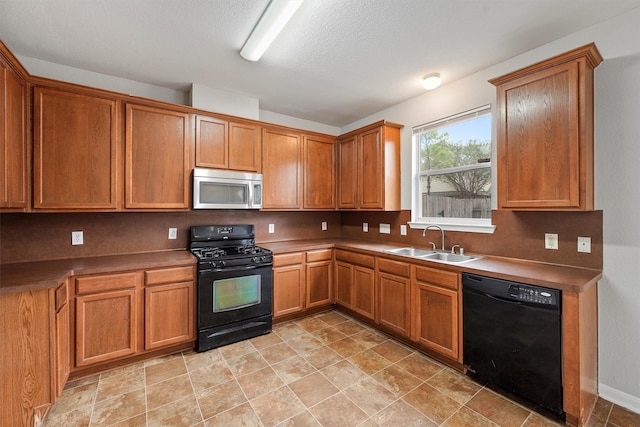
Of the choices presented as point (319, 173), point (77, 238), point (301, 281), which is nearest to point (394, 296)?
point (301, 281)

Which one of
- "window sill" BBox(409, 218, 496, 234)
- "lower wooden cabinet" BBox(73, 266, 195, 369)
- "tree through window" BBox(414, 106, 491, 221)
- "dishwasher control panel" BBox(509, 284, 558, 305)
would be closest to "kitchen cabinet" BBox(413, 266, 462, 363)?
"dishwasher control panel" BBox(509, 284, 558, 305)

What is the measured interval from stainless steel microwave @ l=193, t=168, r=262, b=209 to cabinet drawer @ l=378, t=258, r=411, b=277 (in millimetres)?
1565

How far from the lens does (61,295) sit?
2.00 m

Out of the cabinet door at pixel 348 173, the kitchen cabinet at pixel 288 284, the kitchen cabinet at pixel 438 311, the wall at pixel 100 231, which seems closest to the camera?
the kitchen cabinet at pixel 438 311

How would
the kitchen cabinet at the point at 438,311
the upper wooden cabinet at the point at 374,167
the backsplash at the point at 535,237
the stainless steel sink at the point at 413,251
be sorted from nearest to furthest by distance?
the backsplash at the point at 535,237 < the kitchen cabinet at the point at 438,311 < the stainless steel sink at the point at 413,251 < the upper wooden cabinet at the point at 374,167

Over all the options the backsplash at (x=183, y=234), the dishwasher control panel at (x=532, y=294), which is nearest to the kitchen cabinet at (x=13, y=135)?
the backsplash at (x=183, y=234)

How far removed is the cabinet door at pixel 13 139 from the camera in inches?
73.8

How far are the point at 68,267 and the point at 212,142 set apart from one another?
170cm

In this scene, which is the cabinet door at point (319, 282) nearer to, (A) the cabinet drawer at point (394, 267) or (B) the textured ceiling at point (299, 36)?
(A) the cabinet drawer at point (394, 267)

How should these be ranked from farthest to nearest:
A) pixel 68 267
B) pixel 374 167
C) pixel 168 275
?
1. pixel 374 167
2. pixel 168 275
3. pixel 68 267

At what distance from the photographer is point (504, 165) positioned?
7.52 feet

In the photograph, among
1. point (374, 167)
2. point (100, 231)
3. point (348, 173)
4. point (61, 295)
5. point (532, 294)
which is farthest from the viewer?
point (348, 173)

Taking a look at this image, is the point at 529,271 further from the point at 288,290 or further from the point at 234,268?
the point at 234,268

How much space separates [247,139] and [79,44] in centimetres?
160
